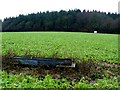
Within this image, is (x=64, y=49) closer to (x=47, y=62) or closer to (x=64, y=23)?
(x=47, y=62)

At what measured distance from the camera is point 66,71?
1332 centimetres

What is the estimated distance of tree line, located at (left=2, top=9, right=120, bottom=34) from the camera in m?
87.6

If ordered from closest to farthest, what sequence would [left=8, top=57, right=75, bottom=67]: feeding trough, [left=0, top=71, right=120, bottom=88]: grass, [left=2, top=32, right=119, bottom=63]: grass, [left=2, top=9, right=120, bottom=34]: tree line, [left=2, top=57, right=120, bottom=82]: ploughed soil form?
[left=0, top=71, right=120, bottom=88]: grass < [left=2, top=57, right=120, bottom=82]: ploughed soil < [left=8, top=57, right=75, bottom=67]: feeding trough < [left=2, top=32, right=119, bottom=63]: grass < [left=2, top=9, right=120, bottom=34]: tree line

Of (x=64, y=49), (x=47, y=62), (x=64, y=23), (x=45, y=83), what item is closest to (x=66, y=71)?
(x=47, y=62)

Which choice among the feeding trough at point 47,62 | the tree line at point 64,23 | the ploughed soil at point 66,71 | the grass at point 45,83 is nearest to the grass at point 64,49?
the ploughed soil at point 66,71

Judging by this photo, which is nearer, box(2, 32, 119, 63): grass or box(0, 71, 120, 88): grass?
box(0, 71, 120, 88): grass

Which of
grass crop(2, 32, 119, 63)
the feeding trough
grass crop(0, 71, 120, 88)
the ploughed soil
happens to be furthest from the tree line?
grass crop(0, 71, 120, 88)

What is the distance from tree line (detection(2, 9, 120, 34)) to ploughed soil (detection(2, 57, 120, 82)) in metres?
71.0

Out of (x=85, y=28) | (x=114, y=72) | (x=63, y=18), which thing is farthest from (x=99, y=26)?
(x=114, y=72)

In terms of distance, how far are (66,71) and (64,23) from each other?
78.1 metres

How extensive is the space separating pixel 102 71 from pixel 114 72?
711 millimetres

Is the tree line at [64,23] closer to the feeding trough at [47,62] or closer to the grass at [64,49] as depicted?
the grass at [64,49]

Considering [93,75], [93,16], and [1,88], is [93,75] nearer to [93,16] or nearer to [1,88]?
[1,88]

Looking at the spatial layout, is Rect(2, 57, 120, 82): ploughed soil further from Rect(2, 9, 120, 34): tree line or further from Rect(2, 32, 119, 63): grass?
Rect(2, 9, 120, 34): tree line
